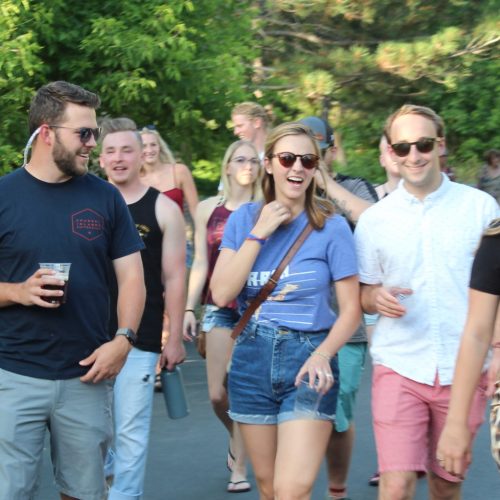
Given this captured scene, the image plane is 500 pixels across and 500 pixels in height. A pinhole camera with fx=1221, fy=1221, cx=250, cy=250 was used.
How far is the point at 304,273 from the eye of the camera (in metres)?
5.14

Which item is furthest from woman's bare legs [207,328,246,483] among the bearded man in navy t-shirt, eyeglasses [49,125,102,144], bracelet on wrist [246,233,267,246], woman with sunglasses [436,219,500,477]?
woman with sunglasses [436,219,500,477]

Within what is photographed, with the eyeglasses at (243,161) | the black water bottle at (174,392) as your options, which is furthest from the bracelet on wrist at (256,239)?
the eyeglasses at (243,161)

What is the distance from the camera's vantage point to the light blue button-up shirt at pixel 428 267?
5117 millimetres

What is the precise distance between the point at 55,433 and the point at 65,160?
42.7 inches

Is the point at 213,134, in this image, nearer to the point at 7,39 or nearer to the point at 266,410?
the point at 7,39

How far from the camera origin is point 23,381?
4.75m

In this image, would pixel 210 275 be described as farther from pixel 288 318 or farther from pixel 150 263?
pixel 288 318

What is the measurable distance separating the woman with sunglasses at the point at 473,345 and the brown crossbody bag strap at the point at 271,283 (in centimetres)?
112

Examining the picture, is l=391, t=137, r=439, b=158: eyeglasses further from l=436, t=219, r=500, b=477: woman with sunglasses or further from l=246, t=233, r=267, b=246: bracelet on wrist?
l=436, t=219, r=500, b=477: woman with sunglasses

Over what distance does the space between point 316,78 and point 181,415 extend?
1743cm

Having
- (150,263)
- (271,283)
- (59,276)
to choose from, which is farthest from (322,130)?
Answer: (59,276)

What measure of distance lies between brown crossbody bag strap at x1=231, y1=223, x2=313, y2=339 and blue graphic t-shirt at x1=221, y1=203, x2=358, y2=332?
17mm

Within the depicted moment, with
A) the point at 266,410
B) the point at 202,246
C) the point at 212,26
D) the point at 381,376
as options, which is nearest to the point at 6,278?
the point at 266,410

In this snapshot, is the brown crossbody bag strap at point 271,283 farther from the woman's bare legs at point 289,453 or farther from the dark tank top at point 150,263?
the dark tank top at point 150,263
